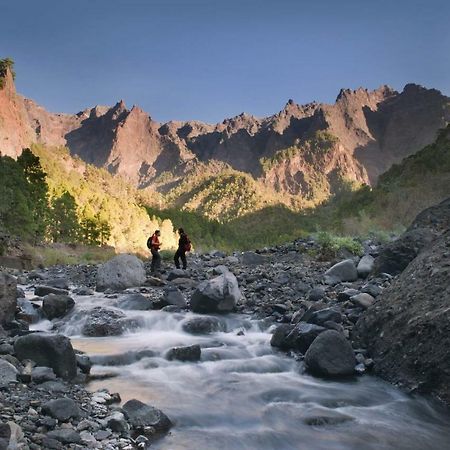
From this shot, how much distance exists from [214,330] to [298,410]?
5.19 meters

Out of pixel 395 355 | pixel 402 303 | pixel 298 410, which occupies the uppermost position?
pixel 402 303

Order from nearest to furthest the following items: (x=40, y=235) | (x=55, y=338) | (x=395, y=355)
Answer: (x=55, y=338), (x=395, y=355), (x=40, y=235)

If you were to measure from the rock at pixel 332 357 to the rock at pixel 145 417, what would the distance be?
3675mm

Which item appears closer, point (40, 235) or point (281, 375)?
point (281, 375)

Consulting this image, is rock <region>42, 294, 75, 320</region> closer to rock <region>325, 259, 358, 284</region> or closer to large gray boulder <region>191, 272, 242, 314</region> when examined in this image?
large gray boulder <region>191, 272, 242, 314</region>

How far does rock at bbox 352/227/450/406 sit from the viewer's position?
820 cm

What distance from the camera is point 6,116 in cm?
14800

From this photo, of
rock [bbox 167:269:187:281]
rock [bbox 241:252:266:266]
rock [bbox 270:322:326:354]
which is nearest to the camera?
rock [bbox 270:322:326:354]

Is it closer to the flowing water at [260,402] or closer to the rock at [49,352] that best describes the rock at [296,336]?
the flowing water at [260,402]

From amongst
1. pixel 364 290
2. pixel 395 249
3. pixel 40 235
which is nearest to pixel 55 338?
pixel 364 290

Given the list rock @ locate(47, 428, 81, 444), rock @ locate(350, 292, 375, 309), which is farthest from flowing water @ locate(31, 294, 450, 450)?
rock @ locate(350, 292, 375, 309)

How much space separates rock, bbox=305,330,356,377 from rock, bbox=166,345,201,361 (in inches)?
101

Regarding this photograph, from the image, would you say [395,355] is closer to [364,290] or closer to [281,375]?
[281,375]

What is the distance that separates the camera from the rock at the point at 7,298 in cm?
1123
